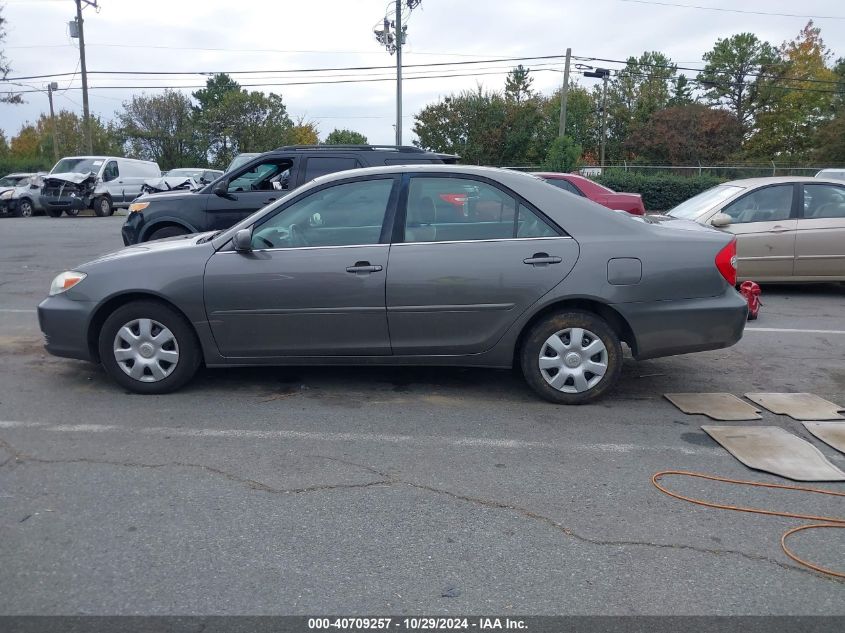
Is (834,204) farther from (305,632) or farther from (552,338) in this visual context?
(305,632)

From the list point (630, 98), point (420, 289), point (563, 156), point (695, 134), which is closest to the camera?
point (420, 289)

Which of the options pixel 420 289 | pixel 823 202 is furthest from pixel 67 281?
pixel 823 202

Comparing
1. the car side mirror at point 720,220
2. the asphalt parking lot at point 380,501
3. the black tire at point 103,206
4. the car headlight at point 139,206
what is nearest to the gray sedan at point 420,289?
the asphalt parking lot at point 380,501

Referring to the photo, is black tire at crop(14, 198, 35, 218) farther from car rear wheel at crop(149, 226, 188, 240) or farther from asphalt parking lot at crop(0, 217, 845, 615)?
asphalt parking lot at crop(0, 217, 845, 615)

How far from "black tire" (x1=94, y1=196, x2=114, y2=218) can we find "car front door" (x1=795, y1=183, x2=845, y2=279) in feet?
76.2

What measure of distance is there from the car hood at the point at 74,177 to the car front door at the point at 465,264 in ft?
79.8

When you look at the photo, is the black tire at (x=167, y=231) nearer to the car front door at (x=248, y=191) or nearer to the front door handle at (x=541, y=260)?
the car front door at (x=248, y=191)

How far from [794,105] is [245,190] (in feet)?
176

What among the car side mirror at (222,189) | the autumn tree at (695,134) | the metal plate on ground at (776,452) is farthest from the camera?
the autumn tree at (695,134)

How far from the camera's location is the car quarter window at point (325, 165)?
987cm

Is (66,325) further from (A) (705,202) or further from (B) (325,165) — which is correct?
(A) (705,202)

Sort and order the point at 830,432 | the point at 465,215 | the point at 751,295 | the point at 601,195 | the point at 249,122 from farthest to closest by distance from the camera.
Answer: the point at 249,122 → the point at 601,195 → the point at 751,295 → the point at 465,215 → the point at 830,432

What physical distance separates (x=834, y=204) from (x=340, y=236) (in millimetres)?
7394

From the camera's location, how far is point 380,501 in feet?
13.2
